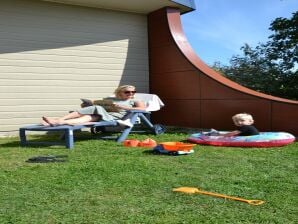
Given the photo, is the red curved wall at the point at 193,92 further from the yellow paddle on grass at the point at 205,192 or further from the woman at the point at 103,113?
the yellow paddle on grass at the point at 205,192

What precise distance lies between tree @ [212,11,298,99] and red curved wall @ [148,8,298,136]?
7.63m

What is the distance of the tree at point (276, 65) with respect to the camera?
17656mm

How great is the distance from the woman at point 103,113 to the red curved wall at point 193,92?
1.78 meters

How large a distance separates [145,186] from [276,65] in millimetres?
15473

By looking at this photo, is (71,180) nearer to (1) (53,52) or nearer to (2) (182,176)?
(2) (182,176)

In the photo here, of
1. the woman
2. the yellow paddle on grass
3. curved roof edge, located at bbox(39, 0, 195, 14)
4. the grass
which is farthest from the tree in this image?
the yellow paddle on grass

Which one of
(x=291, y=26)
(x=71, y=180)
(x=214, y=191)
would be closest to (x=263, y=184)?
(x=214, y=191)

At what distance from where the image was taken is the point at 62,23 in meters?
10.5

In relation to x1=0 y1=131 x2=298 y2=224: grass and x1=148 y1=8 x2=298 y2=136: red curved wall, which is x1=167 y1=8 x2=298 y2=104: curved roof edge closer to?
x1=148 y1=8 x2=298 y2=136: red curved wall

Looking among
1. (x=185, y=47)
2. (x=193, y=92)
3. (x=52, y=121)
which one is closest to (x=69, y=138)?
(x=52, y=121)

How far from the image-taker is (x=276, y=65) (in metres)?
18.7

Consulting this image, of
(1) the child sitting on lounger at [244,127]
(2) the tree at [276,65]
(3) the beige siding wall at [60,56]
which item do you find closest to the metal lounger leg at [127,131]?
(1) the child sitting on lounger at [244,127]

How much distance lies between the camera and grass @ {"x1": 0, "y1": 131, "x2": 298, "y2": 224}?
344cm

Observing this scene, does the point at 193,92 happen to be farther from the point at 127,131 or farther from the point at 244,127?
the point at 244,127
